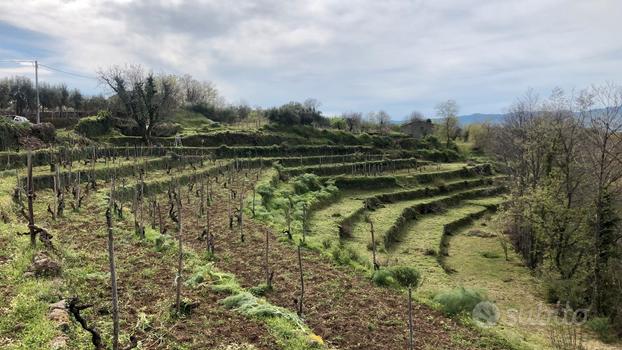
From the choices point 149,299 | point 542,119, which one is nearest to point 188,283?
point 149,299

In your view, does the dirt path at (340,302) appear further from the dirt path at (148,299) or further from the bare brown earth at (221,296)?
the dirt path at (148,299)

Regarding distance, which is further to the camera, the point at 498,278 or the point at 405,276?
the point at 498,278

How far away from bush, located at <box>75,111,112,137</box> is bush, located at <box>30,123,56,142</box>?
1252cm

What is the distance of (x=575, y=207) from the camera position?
2664 cm

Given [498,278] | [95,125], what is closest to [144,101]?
[95,125]

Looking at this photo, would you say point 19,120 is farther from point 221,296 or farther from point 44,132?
point 221,296

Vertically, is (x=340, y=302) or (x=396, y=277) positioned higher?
(x=340, y=302)

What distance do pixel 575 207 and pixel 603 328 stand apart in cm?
981

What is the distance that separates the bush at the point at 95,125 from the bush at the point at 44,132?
493 inches

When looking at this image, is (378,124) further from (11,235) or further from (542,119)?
(11,235)

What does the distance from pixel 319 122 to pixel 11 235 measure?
86.2 meters

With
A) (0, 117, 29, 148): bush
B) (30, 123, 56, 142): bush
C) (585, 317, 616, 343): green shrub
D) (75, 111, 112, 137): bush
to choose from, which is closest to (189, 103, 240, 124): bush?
(75, 111, 112, 137): bush

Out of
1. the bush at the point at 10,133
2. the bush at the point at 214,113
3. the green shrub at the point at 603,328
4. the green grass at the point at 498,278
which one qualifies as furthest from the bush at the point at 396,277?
the bush at the point at 214,113

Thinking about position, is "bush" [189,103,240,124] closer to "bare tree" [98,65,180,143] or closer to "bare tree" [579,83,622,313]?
"bare tree" [98,65,180,143]
